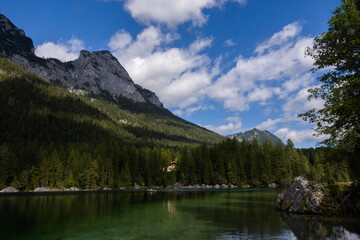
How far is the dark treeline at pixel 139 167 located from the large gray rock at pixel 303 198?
285 ft

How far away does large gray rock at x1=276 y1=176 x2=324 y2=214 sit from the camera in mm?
30067

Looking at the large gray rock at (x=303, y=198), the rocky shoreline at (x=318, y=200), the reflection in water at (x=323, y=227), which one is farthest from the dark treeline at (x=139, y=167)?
the reflection in water at (x=323, y=227)

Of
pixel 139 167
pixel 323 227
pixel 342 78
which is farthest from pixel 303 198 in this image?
pixel 139 167

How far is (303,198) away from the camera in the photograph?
31.9m

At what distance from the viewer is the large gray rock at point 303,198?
3007 cm

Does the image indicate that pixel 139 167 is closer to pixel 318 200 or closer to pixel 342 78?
pixel 318 200

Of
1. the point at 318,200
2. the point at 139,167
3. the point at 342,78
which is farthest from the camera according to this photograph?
the point at 139,167

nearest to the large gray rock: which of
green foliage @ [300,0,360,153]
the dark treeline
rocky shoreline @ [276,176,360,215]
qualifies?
rocky shoreline @ [276,176,360,215]

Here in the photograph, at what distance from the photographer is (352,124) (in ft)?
63.0

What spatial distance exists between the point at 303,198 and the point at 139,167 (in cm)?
10593

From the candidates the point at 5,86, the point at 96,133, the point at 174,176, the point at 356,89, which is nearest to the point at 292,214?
the point at 356,89

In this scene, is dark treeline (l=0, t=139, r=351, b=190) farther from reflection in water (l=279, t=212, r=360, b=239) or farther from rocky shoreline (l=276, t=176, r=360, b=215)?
reflection in water (l=279, t=212, r=360, b=239)

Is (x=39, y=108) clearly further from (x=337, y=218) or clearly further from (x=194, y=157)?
(x=337, y=218)

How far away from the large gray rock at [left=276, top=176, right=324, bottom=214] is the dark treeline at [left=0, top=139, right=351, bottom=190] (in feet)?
285
